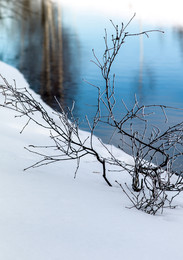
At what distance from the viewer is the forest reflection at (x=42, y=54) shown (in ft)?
30.9

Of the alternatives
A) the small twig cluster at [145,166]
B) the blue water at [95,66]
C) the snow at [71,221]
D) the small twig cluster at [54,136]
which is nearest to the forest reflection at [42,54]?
the blue water at [95,66]

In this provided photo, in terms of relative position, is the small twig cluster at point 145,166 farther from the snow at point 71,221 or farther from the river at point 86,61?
the river at point 86,61

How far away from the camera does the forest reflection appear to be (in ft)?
30.9

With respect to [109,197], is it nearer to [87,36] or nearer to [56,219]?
[56,219]

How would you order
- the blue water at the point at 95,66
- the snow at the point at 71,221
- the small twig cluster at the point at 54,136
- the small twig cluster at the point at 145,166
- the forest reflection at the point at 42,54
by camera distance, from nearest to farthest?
the snow at the point at 71,221
the small twig cluster at the point at 145,166
the small twig cluster at the point at 54,136
the blue water at the point at 95,66
the forest reflection at the point at 42,54

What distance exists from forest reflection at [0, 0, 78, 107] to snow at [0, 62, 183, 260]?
14.7 ft

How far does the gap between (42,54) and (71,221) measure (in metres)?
11.7

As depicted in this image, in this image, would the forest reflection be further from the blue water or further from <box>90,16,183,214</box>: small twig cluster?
<box>90,16,183,214</box>: small twig cluster

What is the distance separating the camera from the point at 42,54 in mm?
13922

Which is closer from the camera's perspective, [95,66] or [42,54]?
[95,66]

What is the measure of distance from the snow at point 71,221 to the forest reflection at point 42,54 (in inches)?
176

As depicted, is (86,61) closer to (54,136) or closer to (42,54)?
(42,54)

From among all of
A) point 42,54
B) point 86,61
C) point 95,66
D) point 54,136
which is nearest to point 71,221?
point 54,136

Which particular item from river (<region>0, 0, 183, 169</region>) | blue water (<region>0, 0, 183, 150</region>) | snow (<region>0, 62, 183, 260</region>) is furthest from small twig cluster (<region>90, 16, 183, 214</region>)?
blue water (<region>0, 0, 183, 150</region>)
